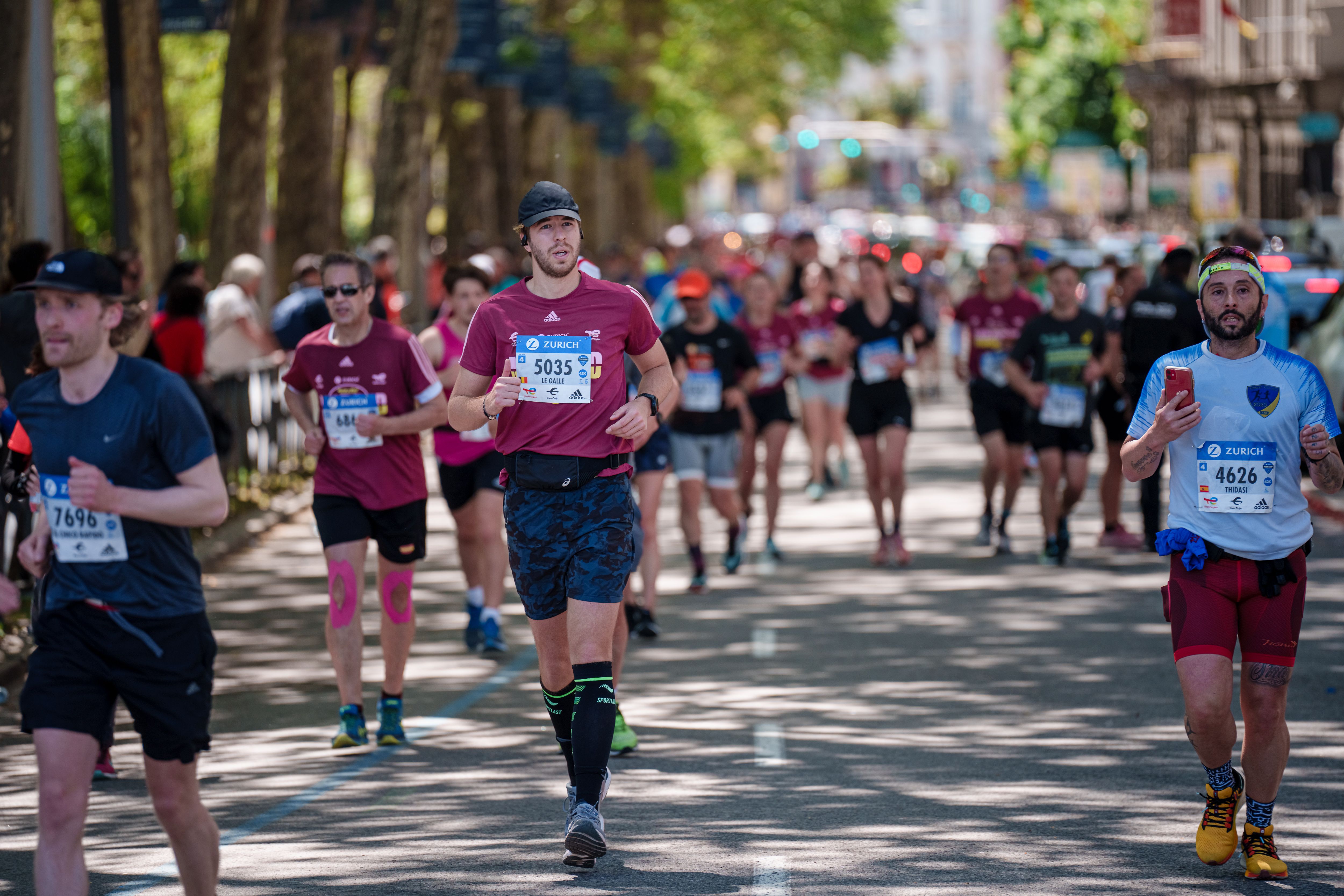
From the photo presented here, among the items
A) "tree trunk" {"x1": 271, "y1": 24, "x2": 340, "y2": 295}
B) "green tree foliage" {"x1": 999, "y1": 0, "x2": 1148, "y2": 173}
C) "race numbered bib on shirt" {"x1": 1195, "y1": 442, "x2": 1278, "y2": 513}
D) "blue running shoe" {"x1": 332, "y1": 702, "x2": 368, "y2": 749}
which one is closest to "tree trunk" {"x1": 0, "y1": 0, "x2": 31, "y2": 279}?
"blue running shoe" {"x1": 332, "y1": 702, "x2": 368, "y2": 749}

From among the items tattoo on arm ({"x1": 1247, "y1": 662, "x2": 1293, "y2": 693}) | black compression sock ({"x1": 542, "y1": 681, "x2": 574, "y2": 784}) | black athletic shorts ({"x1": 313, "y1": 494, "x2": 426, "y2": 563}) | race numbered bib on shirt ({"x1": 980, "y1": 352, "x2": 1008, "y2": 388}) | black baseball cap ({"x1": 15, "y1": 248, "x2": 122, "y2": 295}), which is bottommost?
black compression sock ({"x1": 542, "y1": 681, "x2": 574, "y2": 784})

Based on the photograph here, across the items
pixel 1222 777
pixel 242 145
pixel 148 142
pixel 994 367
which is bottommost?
pixel 1222 777

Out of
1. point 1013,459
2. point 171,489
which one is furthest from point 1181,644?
point 1013,459

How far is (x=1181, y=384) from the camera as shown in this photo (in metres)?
6.29

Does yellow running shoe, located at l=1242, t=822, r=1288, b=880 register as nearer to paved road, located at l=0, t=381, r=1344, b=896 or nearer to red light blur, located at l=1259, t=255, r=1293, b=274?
paved road, located at l=0, t=381, r=1344, b=896

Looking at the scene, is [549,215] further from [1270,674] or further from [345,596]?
[1270,674]

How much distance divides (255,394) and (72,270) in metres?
12.6

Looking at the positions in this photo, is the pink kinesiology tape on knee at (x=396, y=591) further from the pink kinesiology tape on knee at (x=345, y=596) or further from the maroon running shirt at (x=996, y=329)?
the maroon running shirt at (x=996, y=329)

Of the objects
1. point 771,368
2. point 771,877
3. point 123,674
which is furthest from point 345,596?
point 771,368

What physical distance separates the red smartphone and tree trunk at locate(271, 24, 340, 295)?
679 inches

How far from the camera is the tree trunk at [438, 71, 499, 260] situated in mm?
32906

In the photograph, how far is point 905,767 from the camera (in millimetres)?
8094

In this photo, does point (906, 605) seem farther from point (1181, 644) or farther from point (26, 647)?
point (1181, 644)

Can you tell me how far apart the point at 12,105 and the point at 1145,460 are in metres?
8.76
